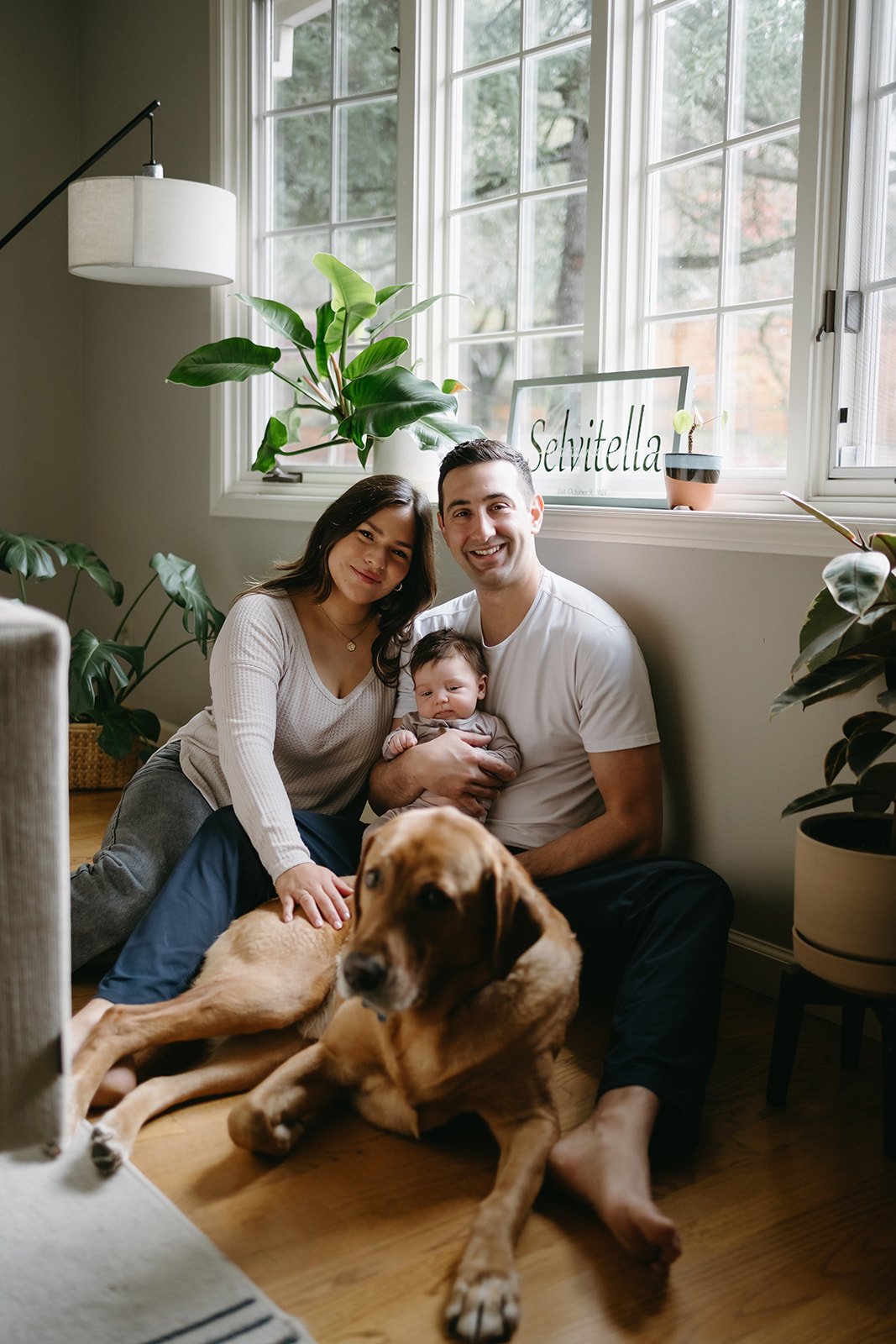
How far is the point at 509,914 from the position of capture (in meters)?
1.48

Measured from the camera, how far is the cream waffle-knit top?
2.07 meters

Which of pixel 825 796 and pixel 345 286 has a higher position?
pixel 345 286

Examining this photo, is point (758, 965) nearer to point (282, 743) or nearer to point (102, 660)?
point (282, 743)

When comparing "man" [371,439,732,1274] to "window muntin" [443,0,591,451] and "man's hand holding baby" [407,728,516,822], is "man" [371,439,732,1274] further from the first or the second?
"window muntin" [443,0,591,451]

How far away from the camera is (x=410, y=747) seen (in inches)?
87.2

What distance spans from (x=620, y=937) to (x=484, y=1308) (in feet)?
2.67

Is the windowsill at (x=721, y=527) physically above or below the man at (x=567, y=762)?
above

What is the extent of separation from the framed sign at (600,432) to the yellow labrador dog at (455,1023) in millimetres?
1277

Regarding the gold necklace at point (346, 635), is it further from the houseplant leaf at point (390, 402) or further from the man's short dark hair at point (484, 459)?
the houseplant leaf at point (390, 402)

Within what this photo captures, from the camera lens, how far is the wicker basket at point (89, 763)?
12.5 feet

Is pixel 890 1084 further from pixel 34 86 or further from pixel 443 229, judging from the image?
pixel 34 86

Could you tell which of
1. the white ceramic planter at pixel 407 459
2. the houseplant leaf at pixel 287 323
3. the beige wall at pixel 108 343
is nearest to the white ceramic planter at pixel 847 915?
the beige wall at pixel 108 343

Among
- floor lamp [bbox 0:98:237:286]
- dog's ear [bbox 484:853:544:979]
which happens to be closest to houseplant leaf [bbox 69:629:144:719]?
floor lamp [bbox 0:98:237:286]

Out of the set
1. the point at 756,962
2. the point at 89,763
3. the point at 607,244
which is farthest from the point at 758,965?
the point at 89,763
